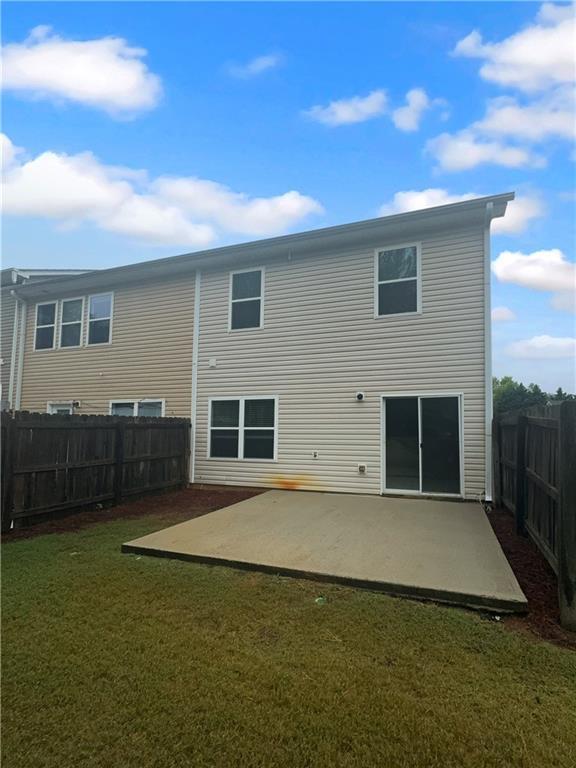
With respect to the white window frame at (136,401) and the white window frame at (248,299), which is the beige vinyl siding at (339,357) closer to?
the white window frame at (248,299)

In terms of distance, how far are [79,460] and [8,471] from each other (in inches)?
50.2

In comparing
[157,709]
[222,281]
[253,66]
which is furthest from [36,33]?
[157,709]

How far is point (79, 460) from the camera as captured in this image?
7.20 metres

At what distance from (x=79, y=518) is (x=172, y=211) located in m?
13.6

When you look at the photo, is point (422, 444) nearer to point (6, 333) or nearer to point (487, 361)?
point (487, 361)

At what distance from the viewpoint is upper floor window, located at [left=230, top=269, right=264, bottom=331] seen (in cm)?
1020

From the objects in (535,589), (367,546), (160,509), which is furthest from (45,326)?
(535,589)

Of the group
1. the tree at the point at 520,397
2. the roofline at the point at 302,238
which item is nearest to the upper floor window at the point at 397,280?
the roofline at the point at 302,238

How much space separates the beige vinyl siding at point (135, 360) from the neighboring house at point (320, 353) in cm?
4

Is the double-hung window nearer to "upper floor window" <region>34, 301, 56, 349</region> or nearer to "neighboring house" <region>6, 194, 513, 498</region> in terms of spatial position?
"neighboring house" <region>6, 194, 513, 498</region>

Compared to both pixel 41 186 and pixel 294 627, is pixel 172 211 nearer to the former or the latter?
pixel 41 186

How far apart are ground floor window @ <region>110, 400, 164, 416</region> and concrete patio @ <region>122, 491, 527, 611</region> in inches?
180

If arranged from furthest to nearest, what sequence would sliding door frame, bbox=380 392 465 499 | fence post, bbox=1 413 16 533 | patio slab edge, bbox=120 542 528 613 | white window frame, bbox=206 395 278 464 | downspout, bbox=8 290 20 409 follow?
downspout, bbox=8 290 20 409 → white window frame, bbox=206 395 278 464 → sliding door frame, bbox=380 392 465 499 → fence post, bbox=1 413 16 533 → patio slab edge, bbox=120 542 528 613

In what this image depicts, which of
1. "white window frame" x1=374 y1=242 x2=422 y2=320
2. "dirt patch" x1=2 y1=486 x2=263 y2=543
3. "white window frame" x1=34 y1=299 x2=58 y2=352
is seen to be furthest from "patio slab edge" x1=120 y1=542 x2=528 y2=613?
Result: "white window frame" x1=34 y1=299 x2=58 y2=352
